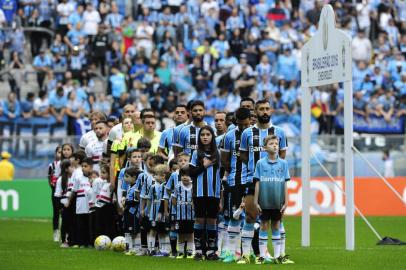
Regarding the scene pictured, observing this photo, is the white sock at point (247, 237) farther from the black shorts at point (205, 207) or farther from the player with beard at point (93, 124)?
the player with beard at point (93, 124)

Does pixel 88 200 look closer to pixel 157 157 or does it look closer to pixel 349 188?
pixel 157 157

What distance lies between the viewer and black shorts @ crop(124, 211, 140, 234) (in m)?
20.0

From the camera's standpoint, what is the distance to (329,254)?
19516mm

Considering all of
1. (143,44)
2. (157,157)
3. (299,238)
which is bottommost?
(299,238)

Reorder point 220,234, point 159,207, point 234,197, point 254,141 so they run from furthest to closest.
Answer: point 220,234, point 159,207, point 234,197, point 254,141

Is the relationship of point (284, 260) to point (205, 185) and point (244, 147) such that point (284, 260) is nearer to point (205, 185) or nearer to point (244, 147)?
point (205, 185)

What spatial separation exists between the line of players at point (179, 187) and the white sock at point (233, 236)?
2 centimetres

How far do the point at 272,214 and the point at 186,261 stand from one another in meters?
1.67

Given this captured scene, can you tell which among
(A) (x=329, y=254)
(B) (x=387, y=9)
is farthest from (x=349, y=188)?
(B) (x=387, y=9)

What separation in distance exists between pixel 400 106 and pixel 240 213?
21.2 m

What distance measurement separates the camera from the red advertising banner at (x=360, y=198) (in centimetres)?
3409

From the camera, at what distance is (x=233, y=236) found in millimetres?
18047

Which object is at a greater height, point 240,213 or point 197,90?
point 197,90

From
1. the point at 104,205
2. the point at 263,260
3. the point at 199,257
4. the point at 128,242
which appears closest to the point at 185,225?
the point at 199,257
